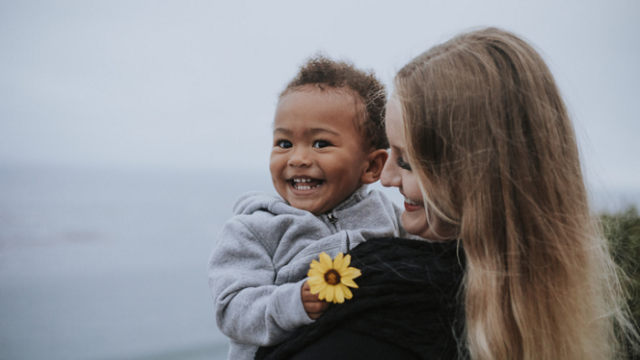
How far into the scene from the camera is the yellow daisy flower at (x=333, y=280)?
114 centimetres

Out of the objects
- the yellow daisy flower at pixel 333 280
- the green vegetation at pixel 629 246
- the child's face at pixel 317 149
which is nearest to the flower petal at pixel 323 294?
the yellow daisy flower at pixel 333 280

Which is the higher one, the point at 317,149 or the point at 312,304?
the point at 317,149

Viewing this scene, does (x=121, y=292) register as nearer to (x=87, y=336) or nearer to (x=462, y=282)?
(x=87, y=336)

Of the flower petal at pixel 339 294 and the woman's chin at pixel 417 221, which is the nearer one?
the flower petal at pixel 339 294

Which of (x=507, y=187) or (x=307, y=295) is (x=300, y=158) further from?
(x=507, y=187)

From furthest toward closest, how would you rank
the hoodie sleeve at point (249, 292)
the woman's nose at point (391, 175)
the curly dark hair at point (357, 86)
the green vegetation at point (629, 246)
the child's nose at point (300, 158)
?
the green vegetation at point (629, 246) < the curly dark hair at point (357, 86) < the child's nose at point (300, 158) < the woman's nose at point (391, 175) < the hoodie sleeve at point (249, 292)

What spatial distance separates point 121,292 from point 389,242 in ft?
18.8

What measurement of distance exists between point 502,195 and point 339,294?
491mm

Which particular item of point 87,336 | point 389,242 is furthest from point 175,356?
point 389,242

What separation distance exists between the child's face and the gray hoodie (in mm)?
82

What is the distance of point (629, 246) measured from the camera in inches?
99.9

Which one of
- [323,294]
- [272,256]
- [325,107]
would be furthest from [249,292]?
A: [325,107]

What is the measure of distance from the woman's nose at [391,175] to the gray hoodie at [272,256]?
9.5 inches

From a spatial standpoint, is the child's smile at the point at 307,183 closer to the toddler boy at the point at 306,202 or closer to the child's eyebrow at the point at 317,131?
the toddler boy at the point at 306,202
